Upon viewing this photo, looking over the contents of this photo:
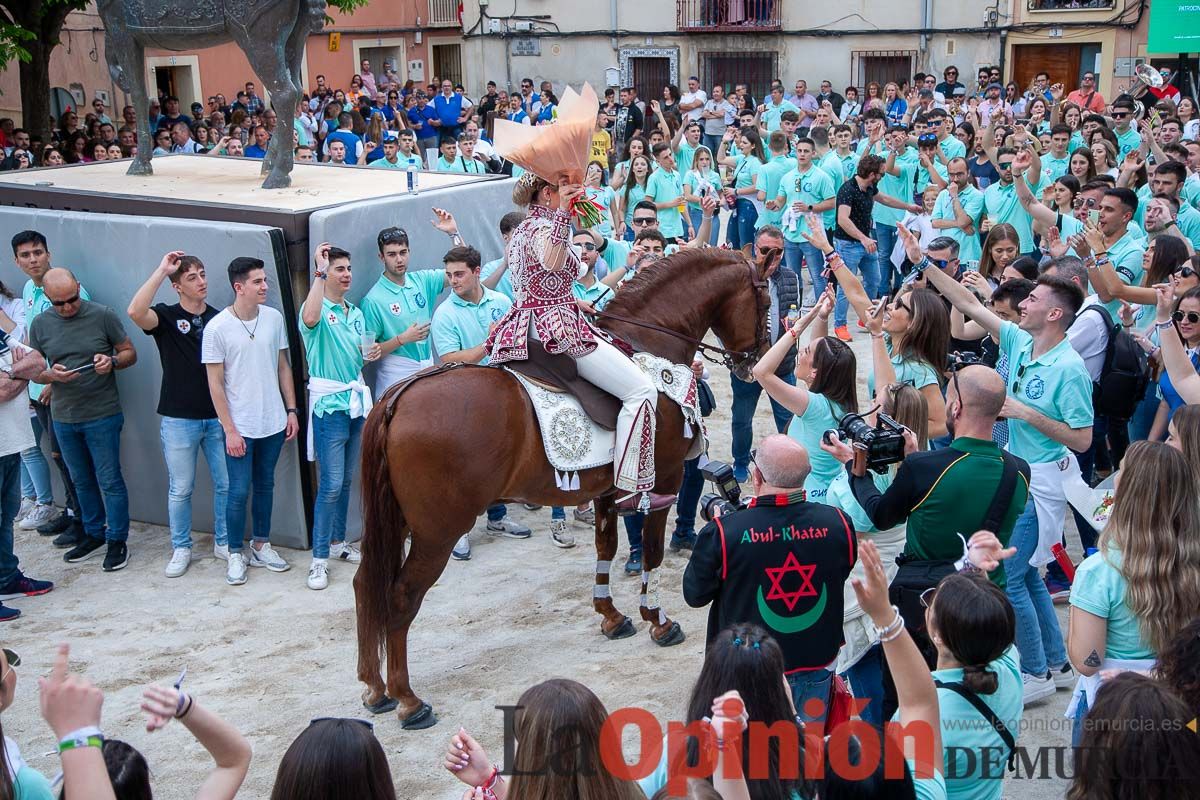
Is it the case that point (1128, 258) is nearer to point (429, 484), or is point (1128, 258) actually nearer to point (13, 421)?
point (429, 484)

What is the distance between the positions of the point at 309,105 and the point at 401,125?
112 inches

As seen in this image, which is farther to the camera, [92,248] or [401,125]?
[401,125]

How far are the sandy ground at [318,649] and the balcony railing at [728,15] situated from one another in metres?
23.9

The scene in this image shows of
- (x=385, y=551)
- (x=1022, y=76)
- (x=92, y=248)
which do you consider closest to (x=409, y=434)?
(x=385, y=551)

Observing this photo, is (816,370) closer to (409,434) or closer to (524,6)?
(409,434)

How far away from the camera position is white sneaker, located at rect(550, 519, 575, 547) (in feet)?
25.9

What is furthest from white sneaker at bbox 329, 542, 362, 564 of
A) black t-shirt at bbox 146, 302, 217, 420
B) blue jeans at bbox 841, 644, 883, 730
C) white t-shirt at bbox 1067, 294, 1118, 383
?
white t-shirt at bbox 1067, 294, 1118, 383

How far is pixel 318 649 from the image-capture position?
6.55m

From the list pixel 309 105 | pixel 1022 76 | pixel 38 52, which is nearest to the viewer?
pixel 38 52

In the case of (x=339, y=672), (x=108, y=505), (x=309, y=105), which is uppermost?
(x=309, y=105)

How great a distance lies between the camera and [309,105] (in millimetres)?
24266

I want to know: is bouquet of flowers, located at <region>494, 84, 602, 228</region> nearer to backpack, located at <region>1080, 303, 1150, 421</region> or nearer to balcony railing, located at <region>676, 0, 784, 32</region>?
backpack, located at <region>1080, 303, 1150, 421</region>

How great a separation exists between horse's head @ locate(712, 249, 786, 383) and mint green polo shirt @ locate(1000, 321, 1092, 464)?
1.53 m

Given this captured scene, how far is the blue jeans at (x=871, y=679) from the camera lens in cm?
492
